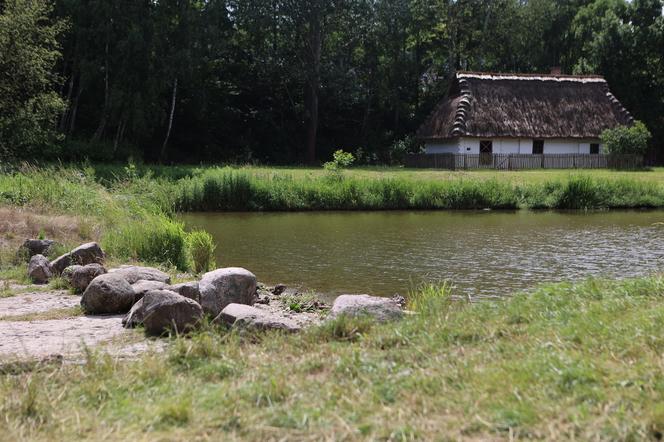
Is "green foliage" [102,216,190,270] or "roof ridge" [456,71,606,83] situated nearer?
"green foliage" [102,216,190,270]

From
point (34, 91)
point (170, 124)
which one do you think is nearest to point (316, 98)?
point (170, 124)

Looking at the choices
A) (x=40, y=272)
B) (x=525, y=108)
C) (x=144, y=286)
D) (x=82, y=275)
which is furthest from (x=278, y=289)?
(x=525, y=108)

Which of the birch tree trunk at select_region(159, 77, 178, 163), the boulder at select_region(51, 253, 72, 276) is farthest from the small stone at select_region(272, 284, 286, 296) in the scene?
the birch tree trunk at select_region(159, 77, 178, 163)

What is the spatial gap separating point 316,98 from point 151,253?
36368 mm

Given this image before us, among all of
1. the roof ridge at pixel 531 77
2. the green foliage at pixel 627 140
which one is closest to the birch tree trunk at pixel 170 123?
the roof ridge at pixel 531 77

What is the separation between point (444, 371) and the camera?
4.98m

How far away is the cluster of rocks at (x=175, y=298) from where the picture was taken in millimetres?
7121

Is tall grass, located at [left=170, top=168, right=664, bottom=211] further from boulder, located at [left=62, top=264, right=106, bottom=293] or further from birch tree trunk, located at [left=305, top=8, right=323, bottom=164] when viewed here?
birch tree trunk, located at [left=305, top=8, right=323, bottom=164]

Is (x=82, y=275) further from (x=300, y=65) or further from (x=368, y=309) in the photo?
(x=300, y=65)

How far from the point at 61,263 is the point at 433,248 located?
9858 millimetres

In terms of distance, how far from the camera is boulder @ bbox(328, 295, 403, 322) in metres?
6.96

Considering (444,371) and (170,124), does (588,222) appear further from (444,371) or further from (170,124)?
(170,124)

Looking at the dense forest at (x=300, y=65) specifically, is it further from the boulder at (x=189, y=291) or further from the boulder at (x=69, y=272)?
the boulder at (x=189, y=291)

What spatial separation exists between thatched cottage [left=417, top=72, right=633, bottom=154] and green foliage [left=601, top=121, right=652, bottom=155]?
3585mm
